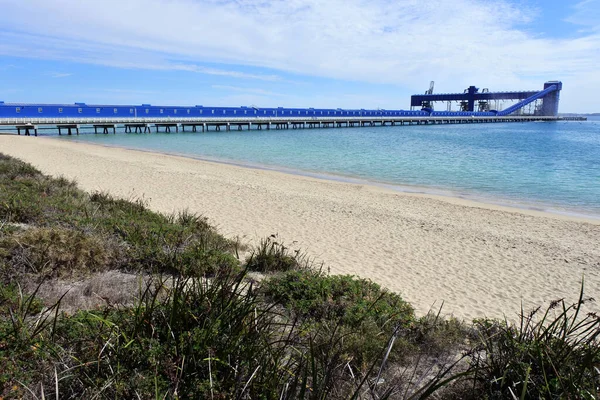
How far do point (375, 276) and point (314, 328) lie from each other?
11.9 feet

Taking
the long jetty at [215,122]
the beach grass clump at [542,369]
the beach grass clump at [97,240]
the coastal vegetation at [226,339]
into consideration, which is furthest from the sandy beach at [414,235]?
the long jetty at [215,122]

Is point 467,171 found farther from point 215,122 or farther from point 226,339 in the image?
point 215,122

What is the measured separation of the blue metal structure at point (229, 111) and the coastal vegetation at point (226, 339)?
1981 inches

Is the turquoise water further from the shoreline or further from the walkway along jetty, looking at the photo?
the walkway along jetty

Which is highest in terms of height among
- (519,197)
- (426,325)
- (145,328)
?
(145,328)

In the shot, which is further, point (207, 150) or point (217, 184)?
point (207, 150)

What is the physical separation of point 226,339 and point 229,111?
70.7m

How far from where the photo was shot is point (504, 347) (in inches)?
121

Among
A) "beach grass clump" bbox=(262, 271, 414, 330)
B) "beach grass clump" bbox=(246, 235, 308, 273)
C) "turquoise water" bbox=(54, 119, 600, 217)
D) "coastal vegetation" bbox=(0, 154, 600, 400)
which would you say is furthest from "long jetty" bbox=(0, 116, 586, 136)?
"beach grass clump" bbox=(262, 271, 414, 330)

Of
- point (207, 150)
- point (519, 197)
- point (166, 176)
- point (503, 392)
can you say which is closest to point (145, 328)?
point (503, 392)

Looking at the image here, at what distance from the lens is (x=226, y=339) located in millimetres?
2865

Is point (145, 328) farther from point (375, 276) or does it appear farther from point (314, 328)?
point (375, 276)

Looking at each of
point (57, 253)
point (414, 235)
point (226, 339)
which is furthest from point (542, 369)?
point (414, 235)

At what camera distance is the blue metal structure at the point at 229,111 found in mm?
49969
